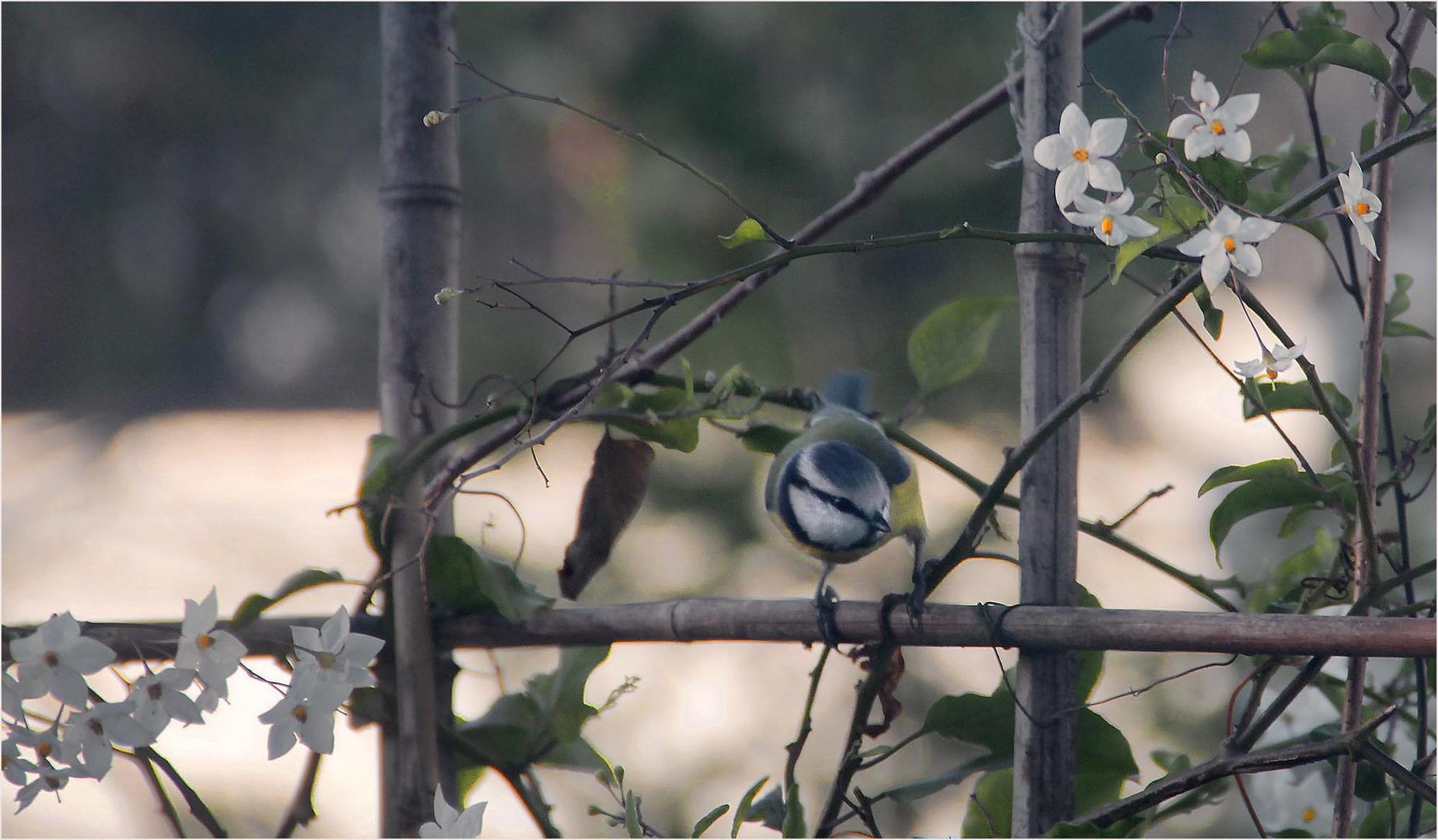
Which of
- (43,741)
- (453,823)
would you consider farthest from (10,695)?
(453,823)

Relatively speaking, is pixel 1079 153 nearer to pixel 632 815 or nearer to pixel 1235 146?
pixel 1235 146

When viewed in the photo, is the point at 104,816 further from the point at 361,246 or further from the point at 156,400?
the point at 361,246

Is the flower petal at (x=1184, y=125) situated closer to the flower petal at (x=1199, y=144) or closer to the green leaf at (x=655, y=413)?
the flower petal at (x=1199, y=144)

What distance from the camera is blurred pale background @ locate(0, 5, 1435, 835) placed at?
49.9 inches

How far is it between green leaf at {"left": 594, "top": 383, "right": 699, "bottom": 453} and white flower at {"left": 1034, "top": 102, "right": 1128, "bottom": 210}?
17 centimetres

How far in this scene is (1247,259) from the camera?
29cm

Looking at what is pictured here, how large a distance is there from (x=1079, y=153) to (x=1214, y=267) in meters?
0.06

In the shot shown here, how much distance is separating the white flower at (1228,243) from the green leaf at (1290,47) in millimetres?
105

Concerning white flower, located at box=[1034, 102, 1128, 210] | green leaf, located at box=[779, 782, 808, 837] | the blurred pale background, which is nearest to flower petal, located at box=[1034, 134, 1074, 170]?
white flower, located at box=[1034, 102, 1128, 210]

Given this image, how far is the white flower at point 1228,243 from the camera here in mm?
291

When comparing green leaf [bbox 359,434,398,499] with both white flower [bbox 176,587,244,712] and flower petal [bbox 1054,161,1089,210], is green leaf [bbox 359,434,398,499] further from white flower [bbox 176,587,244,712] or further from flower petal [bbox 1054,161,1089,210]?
flower petal [bbox 1054,161,1089,210]

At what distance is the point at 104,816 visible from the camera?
1026 millimetres

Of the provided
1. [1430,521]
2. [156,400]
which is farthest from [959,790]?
[156,400]

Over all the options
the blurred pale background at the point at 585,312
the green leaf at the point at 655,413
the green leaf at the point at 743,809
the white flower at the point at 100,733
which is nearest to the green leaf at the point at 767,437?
the green leaf at the point at 655,413
